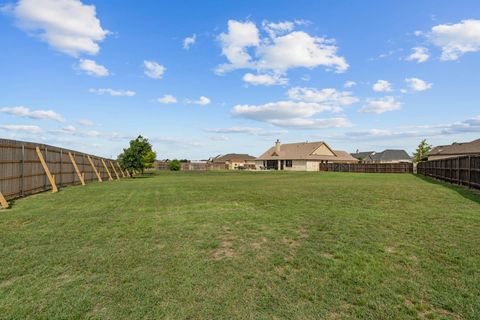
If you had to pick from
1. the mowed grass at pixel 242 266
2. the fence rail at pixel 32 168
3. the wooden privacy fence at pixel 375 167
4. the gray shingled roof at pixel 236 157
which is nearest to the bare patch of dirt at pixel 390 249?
the mowed grass at pixel 242 266

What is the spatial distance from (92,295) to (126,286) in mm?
364

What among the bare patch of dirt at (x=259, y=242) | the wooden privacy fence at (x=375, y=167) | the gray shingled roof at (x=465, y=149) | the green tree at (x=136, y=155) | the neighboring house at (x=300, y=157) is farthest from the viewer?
the neighboring house at (x=300, y=157)

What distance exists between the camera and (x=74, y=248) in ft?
16.8

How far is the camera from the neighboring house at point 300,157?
55.6 m

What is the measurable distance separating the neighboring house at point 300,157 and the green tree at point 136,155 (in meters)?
28.8

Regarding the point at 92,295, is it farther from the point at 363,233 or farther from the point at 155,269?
the point at 363,233

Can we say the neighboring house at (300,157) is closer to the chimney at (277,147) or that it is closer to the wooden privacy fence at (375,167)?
the chimney at (277,147)

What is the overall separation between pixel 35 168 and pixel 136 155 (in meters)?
22.0

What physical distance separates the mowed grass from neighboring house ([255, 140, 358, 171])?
48314mm

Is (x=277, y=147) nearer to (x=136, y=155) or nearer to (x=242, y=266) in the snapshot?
(x=136, y=155)

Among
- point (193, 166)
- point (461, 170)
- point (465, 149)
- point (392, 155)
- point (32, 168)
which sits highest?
point (392, 155)

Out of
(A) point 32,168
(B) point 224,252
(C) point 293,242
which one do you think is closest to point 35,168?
(A) point 32,168

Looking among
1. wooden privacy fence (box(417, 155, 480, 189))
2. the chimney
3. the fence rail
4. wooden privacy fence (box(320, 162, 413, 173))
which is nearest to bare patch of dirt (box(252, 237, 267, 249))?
the fence rail

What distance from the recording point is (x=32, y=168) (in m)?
13.7
